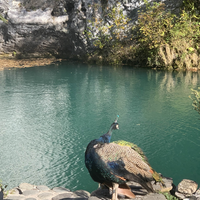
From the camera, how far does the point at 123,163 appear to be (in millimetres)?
3230

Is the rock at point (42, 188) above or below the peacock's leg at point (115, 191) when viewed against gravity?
below

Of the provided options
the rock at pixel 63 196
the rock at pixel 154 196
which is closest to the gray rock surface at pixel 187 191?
the rock at pixel 154 196

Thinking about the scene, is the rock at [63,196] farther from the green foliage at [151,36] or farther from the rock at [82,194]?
the green foliage at [151,36]

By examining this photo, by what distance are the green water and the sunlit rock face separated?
322 inches

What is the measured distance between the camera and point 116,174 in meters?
3.24

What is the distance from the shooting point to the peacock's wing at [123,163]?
3.23 metres

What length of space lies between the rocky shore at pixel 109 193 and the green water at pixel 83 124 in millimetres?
463

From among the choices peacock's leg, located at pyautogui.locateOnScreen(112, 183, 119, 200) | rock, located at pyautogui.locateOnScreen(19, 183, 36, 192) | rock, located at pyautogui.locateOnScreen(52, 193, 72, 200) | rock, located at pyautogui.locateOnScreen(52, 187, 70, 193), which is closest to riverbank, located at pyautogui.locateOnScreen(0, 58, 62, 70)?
rock, located at pyautogui.locateOnScreen(19, 183, 36, 192)

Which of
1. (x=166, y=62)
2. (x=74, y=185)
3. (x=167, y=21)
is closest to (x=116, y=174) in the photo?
(x=74, y=185)

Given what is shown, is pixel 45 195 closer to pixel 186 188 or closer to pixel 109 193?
pixel 109 193

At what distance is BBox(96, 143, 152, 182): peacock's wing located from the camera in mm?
3229

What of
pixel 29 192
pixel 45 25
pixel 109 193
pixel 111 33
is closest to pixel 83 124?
pixel 29 192

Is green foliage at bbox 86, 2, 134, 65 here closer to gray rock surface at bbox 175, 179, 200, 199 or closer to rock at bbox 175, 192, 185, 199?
gray rock surface at bbox 175, 179, 200, 199

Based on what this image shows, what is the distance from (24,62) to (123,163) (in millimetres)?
18376
